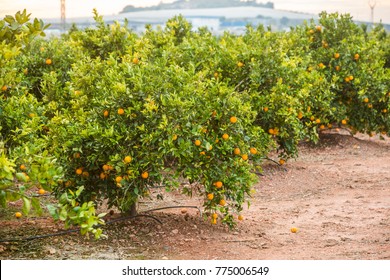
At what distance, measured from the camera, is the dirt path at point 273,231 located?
5.65 meters

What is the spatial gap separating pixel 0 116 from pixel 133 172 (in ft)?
4.12

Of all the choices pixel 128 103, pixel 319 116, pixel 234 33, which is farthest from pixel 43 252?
pixel 234 33

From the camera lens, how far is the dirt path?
5.65m

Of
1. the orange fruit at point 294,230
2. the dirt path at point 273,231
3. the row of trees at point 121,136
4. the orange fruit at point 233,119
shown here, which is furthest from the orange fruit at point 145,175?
the orange fruit at point 294,230

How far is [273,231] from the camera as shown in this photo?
253 inches

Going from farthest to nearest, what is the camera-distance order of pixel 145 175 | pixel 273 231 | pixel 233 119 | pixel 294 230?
1. pixel 273 231
2. pixel 294 230
3. pixel 233 119
4. pixel 145 175

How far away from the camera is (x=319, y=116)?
10.0 metres

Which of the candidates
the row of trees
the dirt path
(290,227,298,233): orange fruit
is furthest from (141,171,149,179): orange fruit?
(290,227,298,233): orange fruit

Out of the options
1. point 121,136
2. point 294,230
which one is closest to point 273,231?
point 294,230

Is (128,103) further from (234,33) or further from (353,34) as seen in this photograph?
(234,33)

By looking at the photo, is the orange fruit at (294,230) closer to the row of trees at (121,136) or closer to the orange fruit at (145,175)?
the row of trees at (121,136)

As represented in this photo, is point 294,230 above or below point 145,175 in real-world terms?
below

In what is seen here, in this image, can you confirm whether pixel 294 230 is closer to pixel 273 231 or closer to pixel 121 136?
pixel 273 231

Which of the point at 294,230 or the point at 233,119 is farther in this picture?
the point at 294,230
